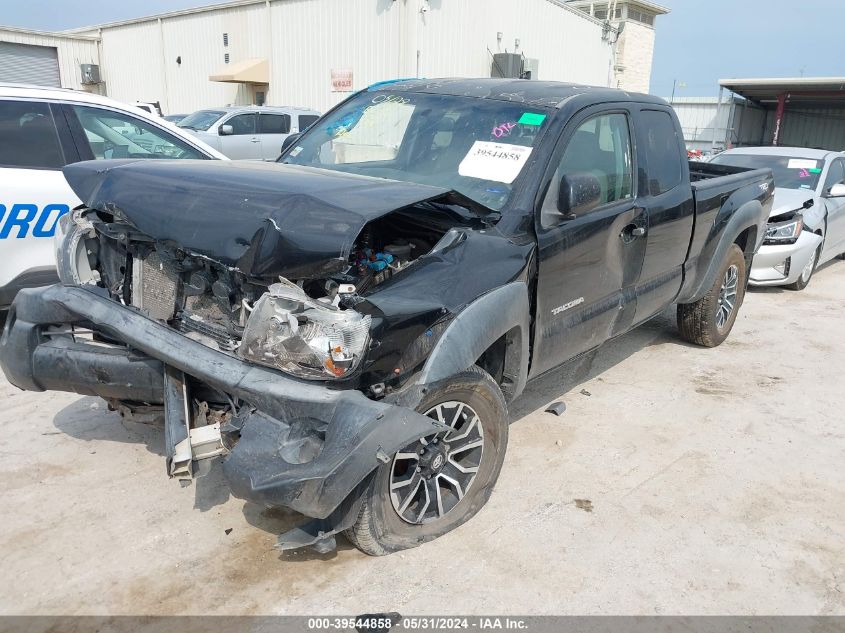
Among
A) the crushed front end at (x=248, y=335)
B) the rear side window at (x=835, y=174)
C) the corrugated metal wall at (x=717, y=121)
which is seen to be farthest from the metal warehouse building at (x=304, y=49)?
the crushed front end at (x=248, y=335)

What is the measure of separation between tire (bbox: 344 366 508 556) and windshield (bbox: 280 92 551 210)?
0.98 meters

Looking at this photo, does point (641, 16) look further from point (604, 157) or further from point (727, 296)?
point (604, 157)

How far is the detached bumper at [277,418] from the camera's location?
2416 mm

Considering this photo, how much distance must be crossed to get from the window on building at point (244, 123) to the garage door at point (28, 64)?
52.2 ft

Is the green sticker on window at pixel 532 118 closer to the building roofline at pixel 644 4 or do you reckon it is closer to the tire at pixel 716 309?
the tire at pixel 716 309

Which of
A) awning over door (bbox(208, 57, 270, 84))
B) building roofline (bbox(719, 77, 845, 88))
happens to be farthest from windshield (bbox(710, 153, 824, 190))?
building roofline (bbox(719, 77, 845, 88))

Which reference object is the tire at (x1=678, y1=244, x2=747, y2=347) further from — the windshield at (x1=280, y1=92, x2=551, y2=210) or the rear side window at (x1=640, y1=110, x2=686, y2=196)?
the windshield at (x1=280, y1=92, x2=551, y2=210)

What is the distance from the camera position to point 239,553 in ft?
9.71

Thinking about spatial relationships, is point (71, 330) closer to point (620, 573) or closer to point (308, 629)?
point (308, 629)

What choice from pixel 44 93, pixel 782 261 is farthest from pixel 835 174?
pixel 44 93

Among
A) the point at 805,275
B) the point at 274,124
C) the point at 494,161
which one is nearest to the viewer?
the point at 494,161

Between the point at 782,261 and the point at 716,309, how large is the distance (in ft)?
8.82

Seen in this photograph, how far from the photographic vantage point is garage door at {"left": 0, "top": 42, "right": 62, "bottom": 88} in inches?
1051

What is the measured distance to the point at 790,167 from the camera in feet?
28.7
